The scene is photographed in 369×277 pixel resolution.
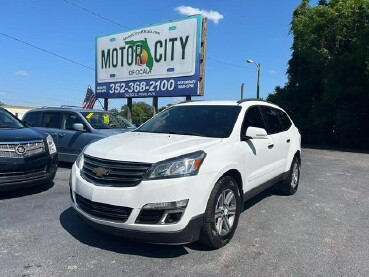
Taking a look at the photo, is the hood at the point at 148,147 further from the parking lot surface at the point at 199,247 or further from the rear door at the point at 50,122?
the rear door at the point at 50,122

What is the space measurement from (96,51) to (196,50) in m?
6.38

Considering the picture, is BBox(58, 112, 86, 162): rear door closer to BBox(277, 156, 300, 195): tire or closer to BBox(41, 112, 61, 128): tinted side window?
BBox(41, 112, 61, 128): tinted side window

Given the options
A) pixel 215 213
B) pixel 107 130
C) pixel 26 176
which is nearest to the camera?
pixel 215 213

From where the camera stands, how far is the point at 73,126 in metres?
8.77

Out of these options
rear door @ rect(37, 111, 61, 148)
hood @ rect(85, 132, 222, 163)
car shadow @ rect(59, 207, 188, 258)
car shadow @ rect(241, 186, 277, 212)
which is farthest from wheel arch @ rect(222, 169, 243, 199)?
rear door @ rect(37, 111, 61, 148)

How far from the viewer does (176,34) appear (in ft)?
48.5

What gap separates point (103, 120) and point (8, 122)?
10.4 ft

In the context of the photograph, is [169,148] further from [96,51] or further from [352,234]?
[96,51]

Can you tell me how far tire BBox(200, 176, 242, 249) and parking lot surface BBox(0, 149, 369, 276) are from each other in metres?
0.15

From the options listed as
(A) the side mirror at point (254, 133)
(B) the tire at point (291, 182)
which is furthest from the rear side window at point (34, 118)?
(A) the side mirror at point (254, 133)

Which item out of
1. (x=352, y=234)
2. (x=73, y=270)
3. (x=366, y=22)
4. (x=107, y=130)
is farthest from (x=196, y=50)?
(x=73, y=270)

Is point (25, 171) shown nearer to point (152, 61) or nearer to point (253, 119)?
point (253, 119)

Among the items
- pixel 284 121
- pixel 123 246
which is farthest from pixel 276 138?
pixel 123 246

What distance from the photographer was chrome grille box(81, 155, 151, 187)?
3.65m
